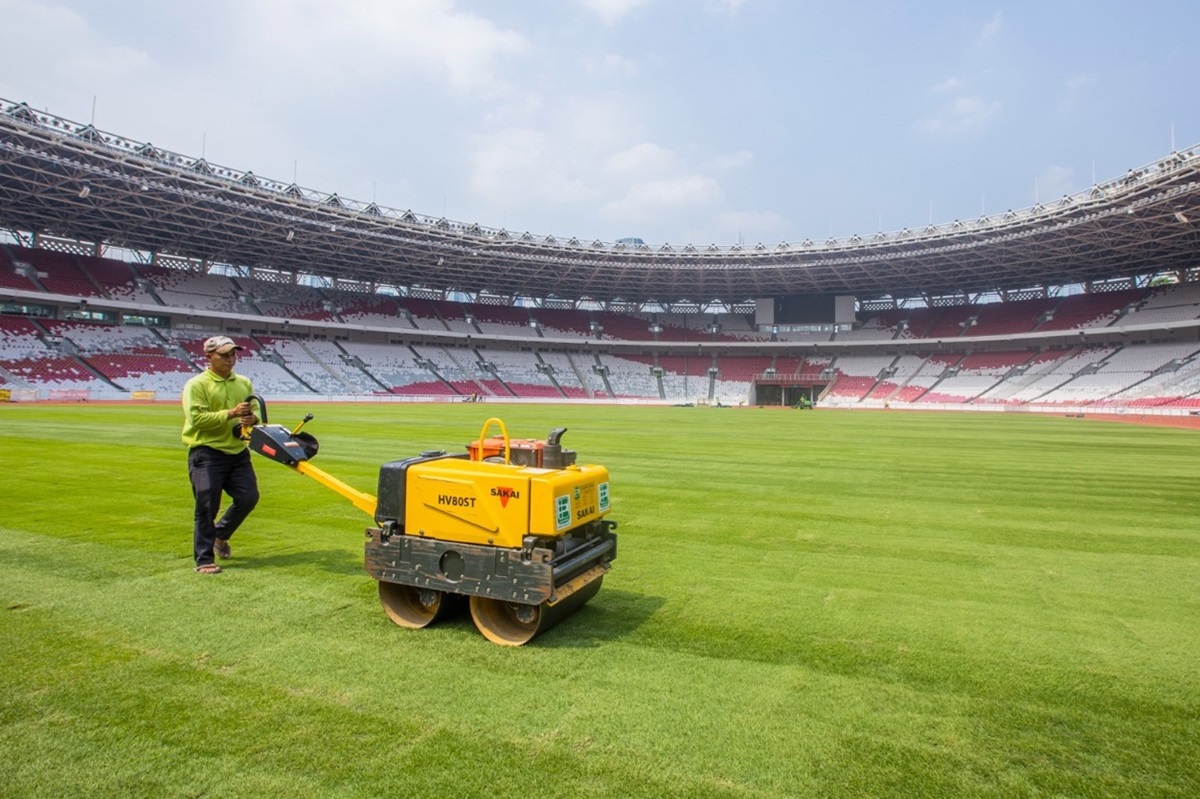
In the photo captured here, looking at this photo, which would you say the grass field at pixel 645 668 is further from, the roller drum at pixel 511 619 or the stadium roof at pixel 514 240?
the stadium roof at pixel 514 240

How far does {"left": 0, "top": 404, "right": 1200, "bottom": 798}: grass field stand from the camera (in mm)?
2715

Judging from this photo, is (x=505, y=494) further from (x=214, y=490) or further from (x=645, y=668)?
(x=214, y=490)

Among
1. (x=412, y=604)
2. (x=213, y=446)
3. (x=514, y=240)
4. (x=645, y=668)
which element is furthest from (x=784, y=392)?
(x=645, y=668)

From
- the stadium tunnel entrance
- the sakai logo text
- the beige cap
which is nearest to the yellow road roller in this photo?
the sakai logo text

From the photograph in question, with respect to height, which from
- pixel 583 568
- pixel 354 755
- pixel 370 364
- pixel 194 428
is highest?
pixel 370 364

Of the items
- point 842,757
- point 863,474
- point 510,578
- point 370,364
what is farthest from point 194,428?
point 370,364

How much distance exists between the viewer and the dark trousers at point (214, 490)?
5590mm

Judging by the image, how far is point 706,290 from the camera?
73.4m

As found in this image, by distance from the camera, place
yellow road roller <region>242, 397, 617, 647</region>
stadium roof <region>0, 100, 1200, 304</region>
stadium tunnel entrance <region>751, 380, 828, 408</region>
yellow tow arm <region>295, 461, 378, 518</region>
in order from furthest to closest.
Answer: stadium tunnel entrance <region>751, 380, 828, 408</region>, stadium roof <region>0, 100, 1200, 304</region>, yellow tow arm <region>295, 461, 378, 518</region>, yellow road roller <region>242, 397, 617, 647</region>

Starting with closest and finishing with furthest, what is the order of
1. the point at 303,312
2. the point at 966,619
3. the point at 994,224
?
the point at 966,619, the point at 994,224, the point at 303,312

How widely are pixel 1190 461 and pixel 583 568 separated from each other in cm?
1726

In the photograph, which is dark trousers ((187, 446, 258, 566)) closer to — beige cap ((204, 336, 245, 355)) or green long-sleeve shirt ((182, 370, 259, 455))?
green long-sleeve shirt ((182, 370, 259, 455))

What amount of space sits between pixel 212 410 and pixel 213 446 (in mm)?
311

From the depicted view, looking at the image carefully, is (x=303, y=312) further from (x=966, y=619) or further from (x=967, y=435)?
(x=966, y=619)
